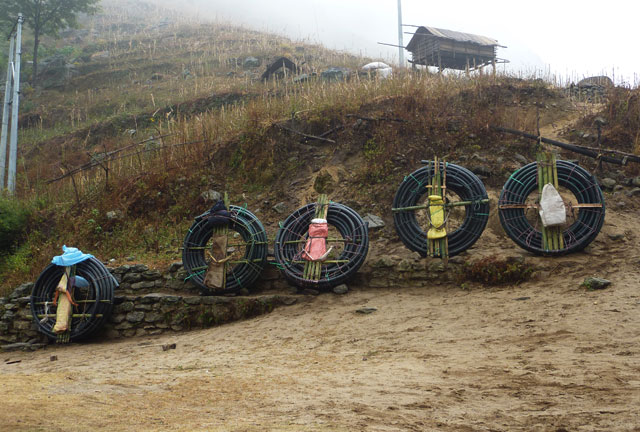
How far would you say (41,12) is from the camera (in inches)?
1106

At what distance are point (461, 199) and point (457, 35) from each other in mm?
17117

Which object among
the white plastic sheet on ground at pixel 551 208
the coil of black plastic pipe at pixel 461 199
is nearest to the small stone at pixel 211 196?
the coil of black plastic pipe at pixel 461 199

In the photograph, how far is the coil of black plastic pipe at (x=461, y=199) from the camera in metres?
8.29

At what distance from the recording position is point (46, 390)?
4160 mm

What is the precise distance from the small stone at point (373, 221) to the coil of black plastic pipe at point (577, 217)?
2790mm

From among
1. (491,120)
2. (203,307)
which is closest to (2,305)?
(203,307)

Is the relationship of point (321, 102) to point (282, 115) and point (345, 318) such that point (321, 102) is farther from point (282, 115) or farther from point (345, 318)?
point (345, 318)

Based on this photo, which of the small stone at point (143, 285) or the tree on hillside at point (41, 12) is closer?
the small stone at point (143, 285)

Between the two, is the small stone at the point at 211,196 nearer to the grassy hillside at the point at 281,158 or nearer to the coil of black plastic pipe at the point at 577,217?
the grassy hillside at the point at 281,158

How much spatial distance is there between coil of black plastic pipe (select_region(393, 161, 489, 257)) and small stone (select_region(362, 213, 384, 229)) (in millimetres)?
1582

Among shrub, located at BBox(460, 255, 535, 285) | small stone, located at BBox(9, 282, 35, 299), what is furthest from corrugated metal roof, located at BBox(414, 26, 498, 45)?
small stone, located at BBox(9, 282, 35, 299)

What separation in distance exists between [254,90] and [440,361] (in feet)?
54.0

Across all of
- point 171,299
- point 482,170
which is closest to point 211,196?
point 171,299

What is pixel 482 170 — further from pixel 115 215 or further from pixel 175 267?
pixel 115 215
